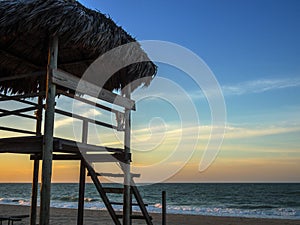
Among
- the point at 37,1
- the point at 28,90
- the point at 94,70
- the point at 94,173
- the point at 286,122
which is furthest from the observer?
the point at 286,122

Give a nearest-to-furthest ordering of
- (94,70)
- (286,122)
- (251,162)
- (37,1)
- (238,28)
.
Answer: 1. (37,1)
2. (94,70)
3. (238,28)
4. (286,122)
5. (251,162)

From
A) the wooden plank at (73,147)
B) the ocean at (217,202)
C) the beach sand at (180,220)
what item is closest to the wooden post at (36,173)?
the wooden plank at (73,147)

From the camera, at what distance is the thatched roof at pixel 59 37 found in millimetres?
4887

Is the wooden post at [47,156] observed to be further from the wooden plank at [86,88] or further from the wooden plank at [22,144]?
the wooden plank at [22,144]

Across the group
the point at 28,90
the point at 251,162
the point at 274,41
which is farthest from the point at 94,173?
the point at 251,162

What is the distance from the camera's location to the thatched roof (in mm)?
4887

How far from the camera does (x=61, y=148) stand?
5055 mm

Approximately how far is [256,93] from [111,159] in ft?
36.3

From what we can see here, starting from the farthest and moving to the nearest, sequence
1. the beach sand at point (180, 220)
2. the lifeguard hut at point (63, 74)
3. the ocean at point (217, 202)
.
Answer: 1. the ocean at point (217, 202)
2. the beach sand at point (180, 220)
3. the lifeguard hut at point (63, 74)

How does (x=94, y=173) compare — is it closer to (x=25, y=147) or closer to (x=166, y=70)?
(x=25, y=147)

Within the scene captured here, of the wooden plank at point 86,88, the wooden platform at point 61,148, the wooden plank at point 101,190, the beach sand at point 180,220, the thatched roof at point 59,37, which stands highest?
the thatched roof at point 59,37

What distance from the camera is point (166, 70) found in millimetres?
7312

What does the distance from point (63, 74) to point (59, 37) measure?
55 centimetres

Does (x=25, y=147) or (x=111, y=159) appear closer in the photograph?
(x=25, y=147)
